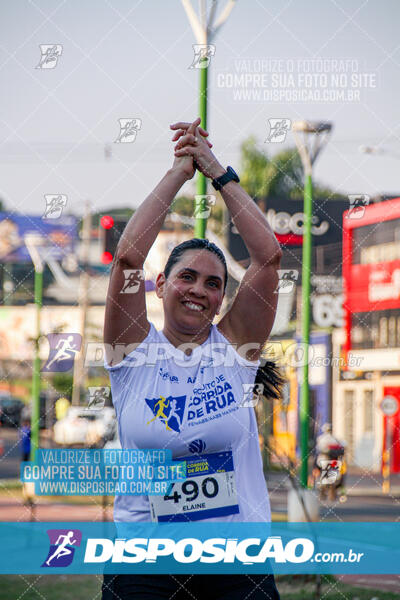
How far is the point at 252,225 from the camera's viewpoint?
3.84 m

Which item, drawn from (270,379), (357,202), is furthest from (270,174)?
(270,379)

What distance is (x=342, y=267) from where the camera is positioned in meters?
35.0

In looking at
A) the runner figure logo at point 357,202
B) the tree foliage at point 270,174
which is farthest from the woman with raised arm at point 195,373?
the tree foliage at point 270,174

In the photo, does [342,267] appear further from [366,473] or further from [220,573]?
[220,573]

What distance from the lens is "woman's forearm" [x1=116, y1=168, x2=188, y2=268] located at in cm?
373

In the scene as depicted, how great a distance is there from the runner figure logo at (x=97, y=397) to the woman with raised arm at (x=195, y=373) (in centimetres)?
253

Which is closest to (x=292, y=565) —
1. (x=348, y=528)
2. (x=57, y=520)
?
(x=348, y=528)

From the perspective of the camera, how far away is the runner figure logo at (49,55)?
7.02 meters

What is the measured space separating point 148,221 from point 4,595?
21.9ft

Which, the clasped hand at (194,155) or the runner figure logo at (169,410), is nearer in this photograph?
the runner figure logo at (169,410)

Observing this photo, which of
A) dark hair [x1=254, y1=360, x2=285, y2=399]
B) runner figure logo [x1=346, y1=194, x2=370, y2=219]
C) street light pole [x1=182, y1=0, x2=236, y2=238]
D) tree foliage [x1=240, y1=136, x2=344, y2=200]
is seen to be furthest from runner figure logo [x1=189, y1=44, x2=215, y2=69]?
tree foliage [x1=240, y1=136, x2=344, y2=200]

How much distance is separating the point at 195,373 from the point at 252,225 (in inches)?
21.8

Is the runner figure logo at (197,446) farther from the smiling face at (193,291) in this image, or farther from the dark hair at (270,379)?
the dark hair at (270,379)

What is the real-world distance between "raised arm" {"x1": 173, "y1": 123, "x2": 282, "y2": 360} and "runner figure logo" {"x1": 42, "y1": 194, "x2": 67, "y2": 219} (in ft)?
11.2
